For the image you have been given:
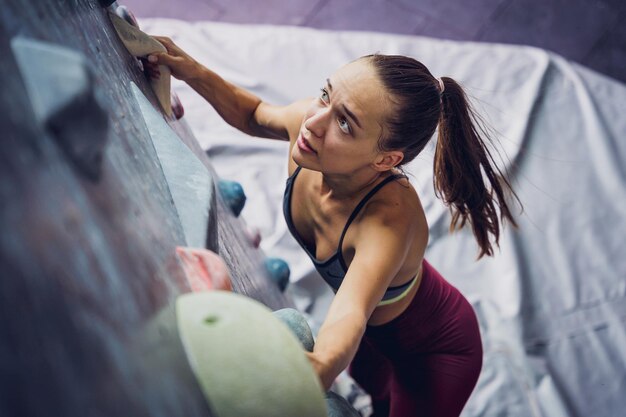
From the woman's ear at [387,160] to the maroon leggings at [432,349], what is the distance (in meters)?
0.26

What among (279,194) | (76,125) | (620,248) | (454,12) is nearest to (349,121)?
→ (76,125)

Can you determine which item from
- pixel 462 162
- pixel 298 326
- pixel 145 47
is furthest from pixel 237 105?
pixel 298 326

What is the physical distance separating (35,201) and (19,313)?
0.07m

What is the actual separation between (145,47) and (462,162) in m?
0.42

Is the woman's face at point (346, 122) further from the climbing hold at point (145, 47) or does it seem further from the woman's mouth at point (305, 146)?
the climbing hold at point (145, 47)

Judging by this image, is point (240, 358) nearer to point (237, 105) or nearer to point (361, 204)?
point (361, 204)

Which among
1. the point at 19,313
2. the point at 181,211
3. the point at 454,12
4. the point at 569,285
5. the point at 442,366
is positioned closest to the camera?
the point at 19,313

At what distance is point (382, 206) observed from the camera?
83 centimetres

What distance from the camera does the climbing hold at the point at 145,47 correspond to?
2.56ft

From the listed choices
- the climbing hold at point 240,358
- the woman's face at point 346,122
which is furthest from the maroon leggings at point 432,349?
the climbing hold at point 240,358

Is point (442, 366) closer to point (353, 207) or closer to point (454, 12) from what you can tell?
point (353, 207)

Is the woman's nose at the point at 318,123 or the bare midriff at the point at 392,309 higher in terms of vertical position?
the woman's nose at the point at 318,123

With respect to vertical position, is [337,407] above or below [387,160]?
below

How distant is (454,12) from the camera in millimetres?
2227
